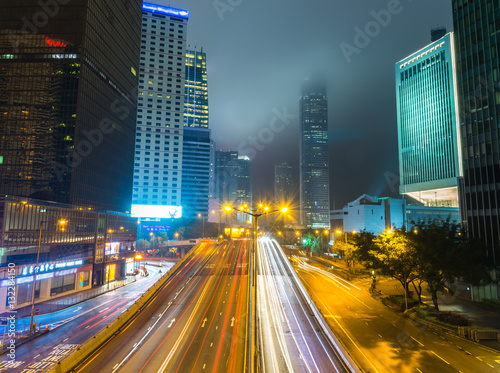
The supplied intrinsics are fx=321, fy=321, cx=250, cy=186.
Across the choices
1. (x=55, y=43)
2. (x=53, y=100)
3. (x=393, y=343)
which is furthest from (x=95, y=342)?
(x=55, y=43)

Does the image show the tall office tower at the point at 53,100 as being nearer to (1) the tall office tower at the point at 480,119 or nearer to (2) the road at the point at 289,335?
(2) the road at the point at 289,335

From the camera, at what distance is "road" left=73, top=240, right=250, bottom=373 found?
22234mm

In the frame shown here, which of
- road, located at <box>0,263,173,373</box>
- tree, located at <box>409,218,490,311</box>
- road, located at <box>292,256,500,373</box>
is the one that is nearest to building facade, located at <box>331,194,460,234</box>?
tree, located at <box>409,218,490,311</box>

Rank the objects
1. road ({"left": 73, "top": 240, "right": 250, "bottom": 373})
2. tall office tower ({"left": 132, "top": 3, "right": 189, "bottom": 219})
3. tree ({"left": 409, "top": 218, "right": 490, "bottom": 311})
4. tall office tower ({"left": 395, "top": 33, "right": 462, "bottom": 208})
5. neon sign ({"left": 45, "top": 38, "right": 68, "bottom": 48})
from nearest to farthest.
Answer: road ({"left": 73, "top": 240, "right": 250, "bottom": 373})
tree ({"left": 409, "top": 218, "right": 490, "bottom": 311})
neon sign ({"left": 45, "top": 38, "right": 68, "bottom": 48})
tall office tower ({"left": 395, "top": 33, "right": 462, "bottom": 208})
tall office tower ({"left": 132, "top": 3, "right": 189, "bottom": 219})

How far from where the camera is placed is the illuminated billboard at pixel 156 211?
144 m

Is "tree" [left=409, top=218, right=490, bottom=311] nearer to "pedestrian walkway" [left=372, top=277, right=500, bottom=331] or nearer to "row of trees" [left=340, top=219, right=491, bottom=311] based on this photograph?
"row of trees" [left=340, top=219, right=491, bottom=311]

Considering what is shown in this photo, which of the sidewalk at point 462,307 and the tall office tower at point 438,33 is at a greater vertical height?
the tall office tower at point 438,33

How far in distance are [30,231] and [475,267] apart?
5872 cm

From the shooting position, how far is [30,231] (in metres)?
46.7

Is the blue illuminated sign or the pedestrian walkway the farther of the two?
the blue illuminated sign

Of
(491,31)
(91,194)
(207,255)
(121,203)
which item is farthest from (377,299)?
(121,203)

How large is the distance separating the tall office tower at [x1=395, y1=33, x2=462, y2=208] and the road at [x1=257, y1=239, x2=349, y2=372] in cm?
8558

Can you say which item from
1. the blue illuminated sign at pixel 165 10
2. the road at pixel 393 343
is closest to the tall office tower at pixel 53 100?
the road at pixel 393 343

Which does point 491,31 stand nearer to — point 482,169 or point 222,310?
point 482,169
